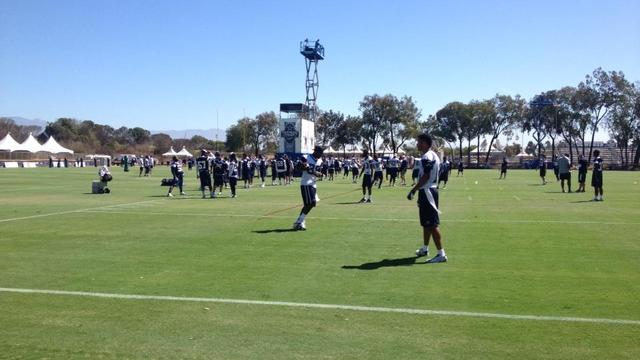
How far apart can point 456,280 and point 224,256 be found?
3.84 metres

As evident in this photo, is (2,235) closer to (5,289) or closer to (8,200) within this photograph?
(5,289)

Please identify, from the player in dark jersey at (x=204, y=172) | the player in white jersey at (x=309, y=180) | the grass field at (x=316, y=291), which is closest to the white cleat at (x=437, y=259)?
the grass field at (x=316, y=291)

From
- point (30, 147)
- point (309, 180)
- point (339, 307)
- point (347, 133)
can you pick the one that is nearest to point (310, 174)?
point (309, 180)

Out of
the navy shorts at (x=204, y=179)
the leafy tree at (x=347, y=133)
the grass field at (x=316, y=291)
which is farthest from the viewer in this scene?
the leafy tree at (x=347, y=133)

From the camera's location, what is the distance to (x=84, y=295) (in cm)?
723

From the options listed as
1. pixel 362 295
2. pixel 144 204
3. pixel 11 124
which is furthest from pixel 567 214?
pixel 11 124

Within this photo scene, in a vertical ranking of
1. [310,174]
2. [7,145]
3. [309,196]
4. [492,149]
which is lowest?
[309,196]

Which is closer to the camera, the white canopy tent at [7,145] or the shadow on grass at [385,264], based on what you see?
the shadow on grass at [385,264]

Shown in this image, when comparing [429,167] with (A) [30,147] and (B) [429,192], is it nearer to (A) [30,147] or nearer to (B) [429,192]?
(B) [429,192]

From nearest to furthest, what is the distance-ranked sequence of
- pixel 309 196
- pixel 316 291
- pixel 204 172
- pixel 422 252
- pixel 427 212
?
pixel 316 291
pixel 427 212
pixel 422 252
pixel 309 196
pixel 204 172

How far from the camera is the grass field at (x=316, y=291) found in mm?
5449

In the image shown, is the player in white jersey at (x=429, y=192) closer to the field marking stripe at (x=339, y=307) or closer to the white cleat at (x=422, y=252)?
the white cleat at (x=422, y=252)

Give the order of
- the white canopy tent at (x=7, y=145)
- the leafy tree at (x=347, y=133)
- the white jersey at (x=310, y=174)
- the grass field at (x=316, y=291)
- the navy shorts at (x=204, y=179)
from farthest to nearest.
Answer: the leafy tree at (x=347, y=133), the white canopy tent at (x=7, y=145), the navy shorts at (x=204, y=179), the white jersey at (x=310, y=174), the grass field at (x=316, y=291)

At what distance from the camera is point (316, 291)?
7426 millimetres
